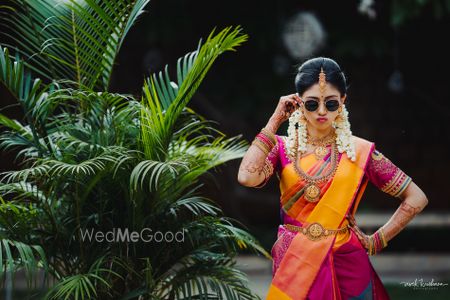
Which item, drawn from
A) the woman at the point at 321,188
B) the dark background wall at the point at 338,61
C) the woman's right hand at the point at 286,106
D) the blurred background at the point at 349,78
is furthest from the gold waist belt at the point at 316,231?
the dark background wall at the point at 338,61

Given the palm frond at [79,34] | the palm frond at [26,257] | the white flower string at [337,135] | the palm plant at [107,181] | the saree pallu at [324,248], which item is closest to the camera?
the saree pallu at [324,248]

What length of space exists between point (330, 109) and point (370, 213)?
9.95 metres

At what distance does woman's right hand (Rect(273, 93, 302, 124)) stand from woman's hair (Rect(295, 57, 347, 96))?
0.15 ft

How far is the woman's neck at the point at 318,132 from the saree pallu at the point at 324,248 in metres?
0.13

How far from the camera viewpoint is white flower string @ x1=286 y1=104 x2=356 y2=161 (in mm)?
4039

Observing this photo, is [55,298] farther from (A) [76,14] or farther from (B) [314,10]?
(B) [314,10]

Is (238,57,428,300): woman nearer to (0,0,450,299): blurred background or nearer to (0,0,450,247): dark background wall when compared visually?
(0,0,450,299): blurred background

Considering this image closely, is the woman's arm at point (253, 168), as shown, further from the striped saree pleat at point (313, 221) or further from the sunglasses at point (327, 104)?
the sunglasses at point (327, 104)

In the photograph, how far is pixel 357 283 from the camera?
3979mm

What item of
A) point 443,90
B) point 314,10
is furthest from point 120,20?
point 443,90

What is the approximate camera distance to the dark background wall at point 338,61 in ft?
35.6

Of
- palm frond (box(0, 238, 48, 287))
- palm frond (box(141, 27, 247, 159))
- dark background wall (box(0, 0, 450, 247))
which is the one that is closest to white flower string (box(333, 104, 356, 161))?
palm frond (box(141, 27, 247, 159))

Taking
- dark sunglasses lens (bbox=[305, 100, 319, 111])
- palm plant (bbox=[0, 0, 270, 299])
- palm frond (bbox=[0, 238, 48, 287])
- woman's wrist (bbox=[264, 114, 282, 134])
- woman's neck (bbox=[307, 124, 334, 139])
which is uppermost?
dark sunglasses lens (bbox=[305, 100, 319, 111])

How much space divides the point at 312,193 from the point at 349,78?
8.13 meters
